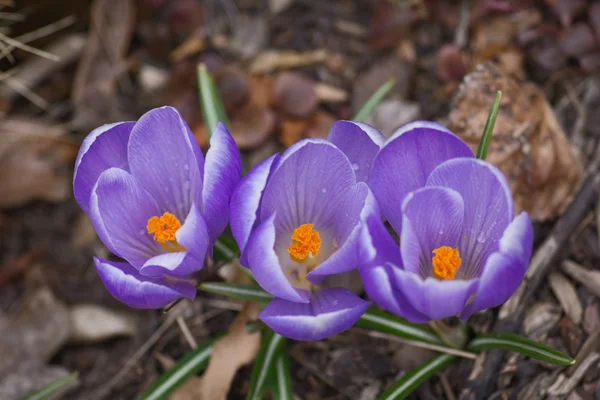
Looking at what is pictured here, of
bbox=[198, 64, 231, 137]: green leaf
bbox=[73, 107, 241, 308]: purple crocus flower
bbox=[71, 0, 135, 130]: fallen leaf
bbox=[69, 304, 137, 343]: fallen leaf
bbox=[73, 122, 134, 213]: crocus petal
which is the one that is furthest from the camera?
bbox=[71, 0, 135, 130]: fallen leaf

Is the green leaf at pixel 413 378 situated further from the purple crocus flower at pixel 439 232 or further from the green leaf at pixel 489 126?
the green leaf at pixel 489 126

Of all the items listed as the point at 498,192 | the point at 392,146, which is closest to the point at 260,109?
the point at 392,146

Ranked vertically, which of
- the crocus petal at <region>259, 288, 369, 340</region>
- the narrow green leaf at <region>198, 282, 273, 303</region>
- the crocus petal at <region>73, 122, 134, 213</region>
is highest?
the crocus petal at <region>73, 122, 134, 213</region>

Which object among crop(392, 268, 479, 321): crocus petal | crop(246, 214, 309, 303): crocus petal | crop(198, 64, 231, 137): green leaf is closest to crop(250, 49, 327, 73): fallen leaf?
crop(198, 64, 231, 137): green leaf

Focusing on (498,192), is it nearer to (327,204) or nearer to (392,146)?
(392,146)

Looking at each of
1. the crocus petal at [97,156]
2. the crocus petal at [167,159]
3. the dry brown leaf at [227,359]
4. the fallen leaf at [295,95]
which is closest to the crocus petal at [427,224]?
the crocus petal at [167,159]

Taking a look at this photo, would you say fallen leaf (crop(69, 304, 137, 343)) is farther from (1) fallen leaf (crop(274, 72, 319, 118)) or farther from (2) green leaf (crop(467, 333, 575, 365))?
(2) green leaf (crop(467, 333, 575, 365))

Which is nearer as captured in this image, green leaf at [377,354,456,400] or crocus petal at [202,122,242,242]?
crocus petal at [202,122,242,242]
